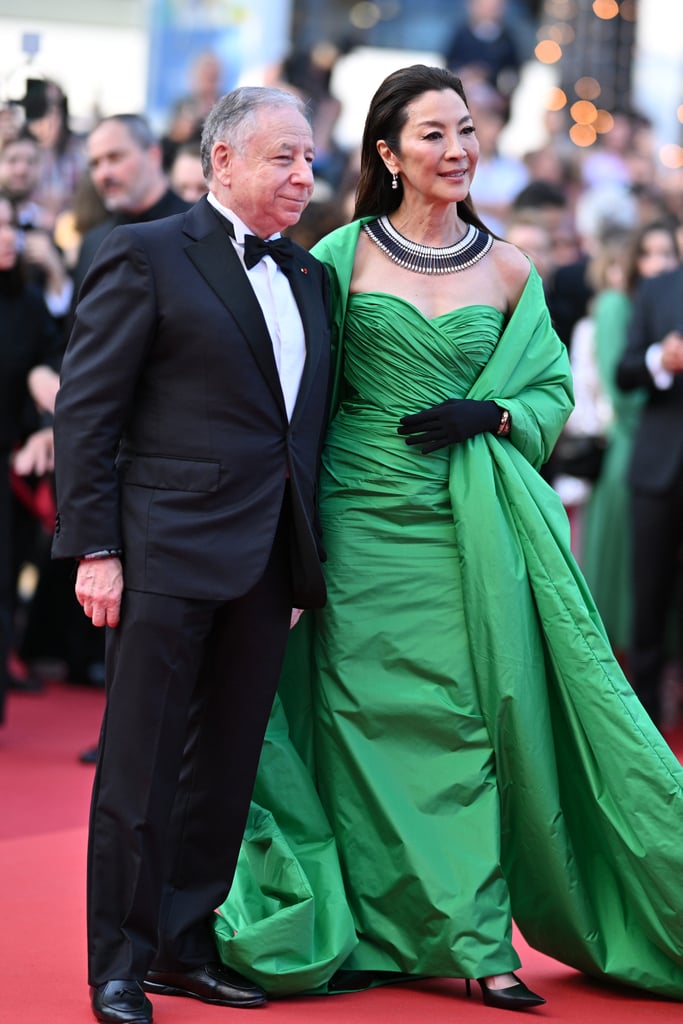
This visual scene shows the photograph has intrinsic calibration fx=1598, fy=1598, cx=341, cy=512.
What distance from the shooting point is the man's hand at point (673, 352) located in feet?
19.5

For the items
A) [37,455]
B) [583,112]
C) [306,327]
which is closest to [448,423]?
[306,327]

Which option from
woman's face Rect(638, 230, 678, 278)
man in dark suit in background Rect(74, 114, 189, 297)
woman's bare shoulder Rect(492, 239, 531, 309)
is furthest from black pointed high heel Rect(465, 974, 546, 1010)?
woman's face Rect(638, 230, 678, 278)

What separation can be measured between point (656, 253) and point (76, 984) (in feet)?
14.6

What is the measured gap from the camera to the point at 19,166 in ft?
23.1

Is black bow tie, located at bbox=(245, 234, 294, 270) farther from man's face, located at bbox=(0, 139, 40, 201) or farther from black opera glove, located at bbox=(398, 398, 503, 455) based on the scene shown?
man's face, located at bbox=(0, 139, 40, 201)

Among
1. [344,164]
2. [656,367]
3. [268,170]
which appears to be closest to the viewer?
[268,170]

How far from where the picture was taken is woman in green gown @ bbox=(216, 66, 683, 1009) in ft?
11.4

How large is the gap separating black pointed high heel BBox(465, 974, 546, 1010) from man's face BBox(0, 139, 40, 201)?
459cm

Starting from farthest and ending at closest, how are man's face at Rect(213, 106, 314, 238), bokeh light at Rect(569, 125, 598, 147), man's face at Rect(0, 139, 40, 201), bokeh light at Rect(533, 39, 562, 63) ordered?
bokeh light at Rect(533, 39, 562, 63)
bokeh light at Rect(569, 125, 598, 147)
man's face at Rect(0, 139, 40, 201)
man's face at Rect(213, 106, 314, 238)

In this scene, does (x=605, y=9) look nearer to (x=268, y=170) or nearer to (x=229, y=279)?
(x=268, y=170)

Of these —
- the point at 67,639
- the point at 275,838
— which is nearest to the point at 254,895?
the point at 275,838

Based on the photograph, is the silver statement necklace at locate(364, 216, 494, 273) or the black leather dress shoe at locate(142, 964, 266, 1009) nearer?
the black leather dress shoe at locate(142, 964, 266, 1009)

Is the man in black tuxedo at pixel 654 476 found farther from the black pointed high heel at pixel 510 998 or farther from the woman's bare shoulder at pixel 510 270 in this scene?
the black pointed high heel at pixel 510 998

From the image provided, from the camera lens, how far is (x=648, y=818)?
346cm
